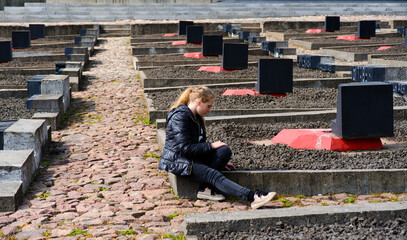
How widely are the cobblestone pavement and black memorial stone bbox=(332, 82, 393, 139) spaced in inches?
50.0

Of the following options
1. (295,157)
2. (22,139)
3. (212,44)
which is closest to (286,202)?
(295,157)

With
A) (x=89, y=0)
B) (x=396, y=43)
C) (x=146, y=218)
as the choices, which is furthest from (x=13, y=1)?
(x=146, y=218)

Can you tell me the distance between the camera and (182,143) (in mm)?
6066

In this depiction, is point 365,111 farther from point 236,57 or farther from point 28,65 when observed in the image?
point 28,65

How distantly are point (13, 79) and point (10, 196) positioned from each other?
8881 millimetres

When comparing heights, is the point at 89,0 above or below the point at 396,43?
above

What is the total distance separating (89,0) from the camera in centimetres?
3950

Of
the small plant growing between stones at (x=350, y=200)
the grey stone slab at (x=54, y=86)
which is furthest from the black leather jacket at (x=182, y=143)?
the grey stone slab at (x=54, y=86)

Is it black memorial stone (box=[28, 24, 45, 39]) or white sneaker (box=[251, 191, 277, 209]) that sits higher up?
black memorial stone (box=[28, 24, 45, 39])

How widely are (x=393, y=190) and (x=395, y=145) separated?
1491 millimetres

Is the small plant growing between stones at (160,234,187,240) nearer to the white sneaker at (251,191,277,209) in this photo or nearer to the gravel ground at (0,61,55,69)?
the white sneaker at (251,191,277,209)

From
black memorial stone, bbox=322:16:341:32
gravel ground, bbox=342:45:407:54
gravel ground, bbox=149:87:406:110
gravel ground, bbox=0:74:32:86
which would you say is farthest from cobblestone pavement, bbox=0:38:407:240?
black memorial stone, bbox=322:16:341:32

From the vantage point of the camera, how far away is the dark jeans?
5871 millimetres

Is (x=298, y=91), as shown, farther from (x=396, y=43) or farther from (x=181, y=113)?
(x=396, y=43)
